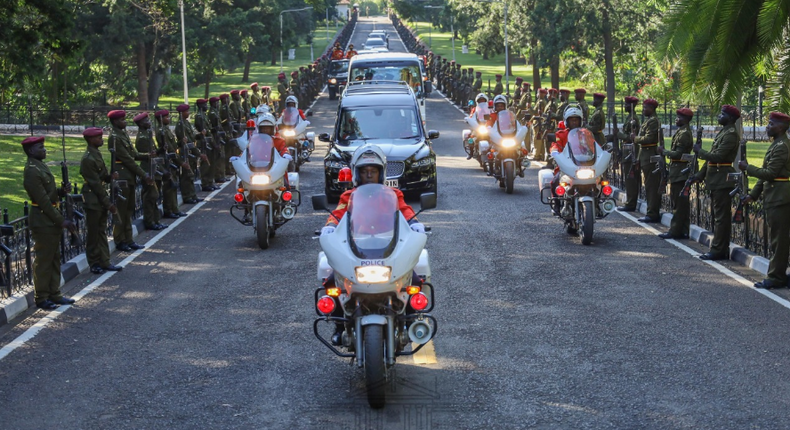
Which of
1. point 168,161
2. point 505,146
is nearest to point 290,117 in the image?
point 505,146

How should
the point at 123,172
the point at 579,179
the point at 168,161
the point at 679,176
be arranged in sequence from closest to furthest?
the point at 579,179 → the point at 123,172 → the point at 679,176 → the point at 168,161

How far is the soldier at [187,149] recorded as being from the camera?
1873cm

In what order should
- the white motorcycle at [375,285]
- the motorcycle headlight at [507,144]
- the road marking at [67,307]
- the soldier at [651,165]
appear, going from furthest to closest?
1. the motorcycle headlight at [507,144]
2. the soldier at [651,165]
3. the road marking at [67,307]
4. the white motorcycle at [375,285]

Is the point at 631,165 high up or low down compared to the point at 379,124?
down

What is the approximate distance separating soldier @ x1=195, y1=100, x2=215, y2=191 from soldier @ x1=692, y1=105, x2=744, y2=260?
397 inches

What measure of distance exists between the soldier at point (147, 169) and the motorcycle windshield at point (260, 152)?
2010 mm

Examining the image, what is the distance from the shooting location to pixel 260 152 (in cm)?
1472

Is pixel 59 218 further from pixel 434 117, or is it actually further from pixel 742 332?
pixel 434 117

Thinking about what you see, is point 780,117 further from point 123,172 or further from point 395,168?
point 123,172

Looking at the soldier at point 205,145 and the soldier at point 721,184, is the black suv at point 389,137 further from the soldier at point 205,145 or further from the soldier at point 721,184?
the soldier at point 721,184

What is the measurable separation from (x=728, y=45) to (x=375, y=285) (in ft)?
30.9

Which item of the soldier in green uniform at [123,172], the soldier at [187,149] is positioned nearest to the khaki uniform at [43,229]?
the soldier in green uniform at [123,172]

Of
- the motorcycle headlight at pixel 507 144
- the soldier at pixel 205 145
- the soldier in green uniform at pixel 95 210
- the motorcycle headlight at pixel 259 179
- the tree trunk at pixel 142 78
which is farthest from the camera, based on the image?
the tree trunk at pixel 142 78

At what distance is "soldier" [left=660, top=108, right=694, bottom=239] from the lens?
48.6ft
